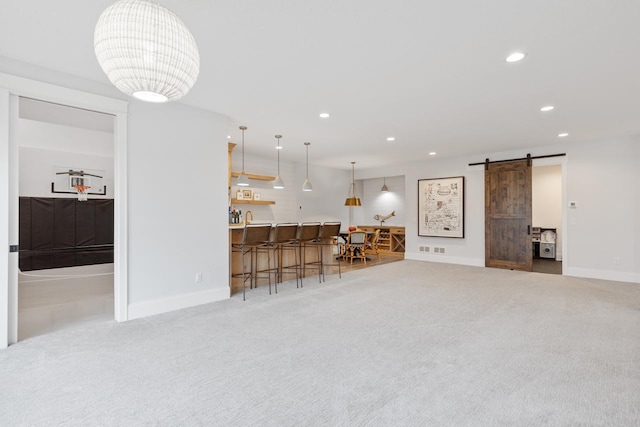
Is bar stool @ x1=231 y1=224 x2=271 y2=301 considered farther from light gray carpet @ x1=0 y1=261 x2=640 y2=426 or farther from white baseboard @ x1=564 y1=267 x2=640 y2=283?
white baseboard @ x1=564 y1=267 x2=640 y2=283

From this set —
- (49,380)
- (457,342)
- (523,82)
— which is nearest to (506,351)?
(457,342)

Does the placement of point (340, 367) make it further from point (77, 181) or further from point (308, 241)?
point (77, 181)

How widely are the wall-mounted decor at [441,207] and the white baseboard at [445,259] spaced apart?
21.1 inches

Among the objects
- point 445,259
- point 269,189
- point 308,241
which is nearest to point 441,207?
point 445,259

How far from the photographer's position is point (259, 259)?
5.47 metres

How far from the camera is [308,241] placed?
231 inches

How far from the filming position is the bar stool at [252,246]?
4778mm

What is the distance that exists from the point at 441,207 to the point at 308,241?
393cm

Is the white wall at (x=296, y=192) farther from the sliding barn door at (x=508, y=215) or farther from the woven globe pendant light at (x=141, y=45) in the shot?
the woven globe pendant light at (x=141, y=45)

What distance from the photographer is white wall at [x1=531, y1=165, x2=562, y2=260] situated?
28.1ft

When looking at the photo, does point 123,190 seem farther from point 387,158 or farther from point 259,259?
point 387,158

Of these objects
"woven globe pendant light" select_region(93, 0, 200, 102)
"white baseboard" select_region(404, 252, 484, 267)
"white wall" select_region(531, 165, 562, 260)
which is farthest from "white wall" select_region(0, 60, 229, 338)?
"white wall" select_region(531, 165, 562, 260)

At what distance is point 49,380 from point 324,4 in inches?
128

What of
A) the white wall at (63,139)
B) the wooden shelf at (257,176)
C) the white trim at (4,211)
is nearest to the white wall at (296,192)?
the wooden shelf at (257,176)
